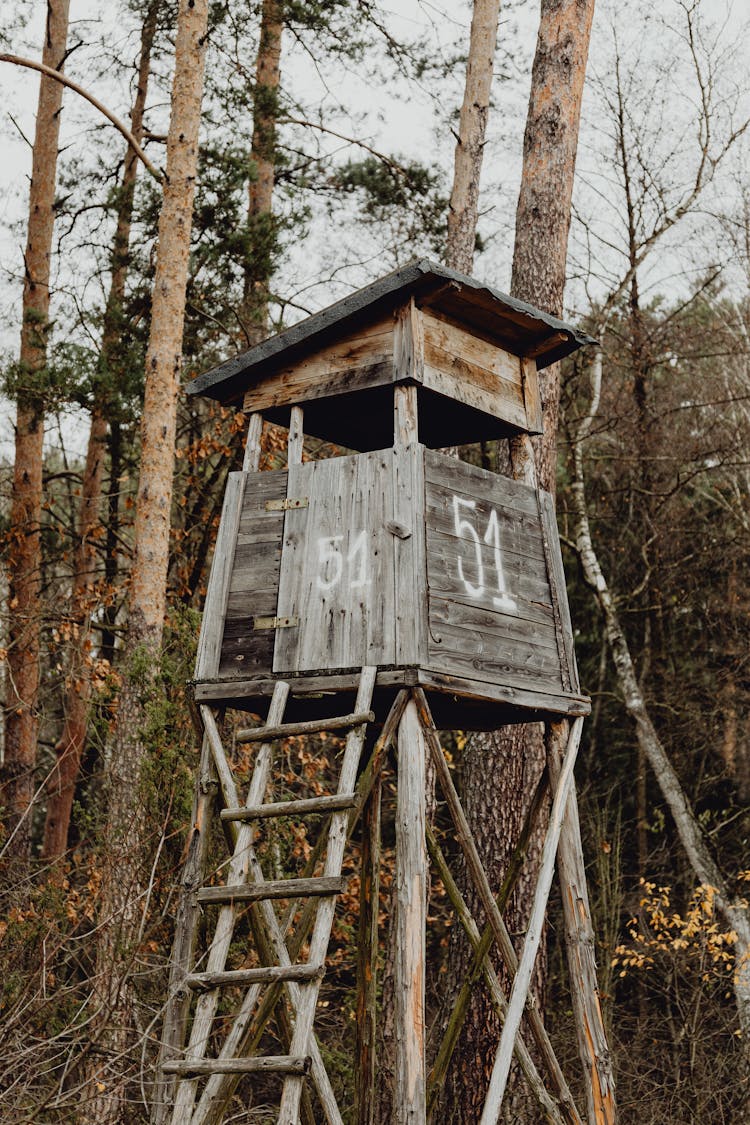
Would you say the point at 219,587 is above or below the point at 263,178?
below

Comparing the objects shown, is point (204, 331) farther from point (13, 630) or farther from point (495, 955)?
point (495, 955)

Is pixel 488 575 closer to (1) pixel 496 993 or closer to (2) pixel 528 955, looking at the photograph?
(2) pixel 528 955

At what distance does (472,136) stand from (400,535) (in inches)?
260

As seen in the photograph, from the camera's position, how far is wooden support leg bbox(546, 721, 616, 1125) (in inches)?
260

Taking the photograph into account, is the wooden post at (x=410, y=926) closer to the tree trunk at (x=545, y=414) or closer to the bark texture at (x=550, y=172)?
the tree trunk at (x=545, y=414)

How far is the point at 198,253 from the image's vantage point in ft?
43.8

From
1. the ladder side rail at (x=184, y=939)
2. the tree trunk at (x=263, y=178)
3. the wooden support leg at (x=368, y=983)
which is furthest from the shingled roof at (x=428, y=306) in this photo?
the tree trunk at (x=263, y=178)

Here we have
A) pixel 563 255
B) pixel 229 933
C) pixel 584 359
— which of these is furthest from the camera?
pixel 584 359

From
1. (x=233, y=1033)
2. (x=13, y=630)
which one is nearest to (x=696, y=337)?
(x=13, y=630)

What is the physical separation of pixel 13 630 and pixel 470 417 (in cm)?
726

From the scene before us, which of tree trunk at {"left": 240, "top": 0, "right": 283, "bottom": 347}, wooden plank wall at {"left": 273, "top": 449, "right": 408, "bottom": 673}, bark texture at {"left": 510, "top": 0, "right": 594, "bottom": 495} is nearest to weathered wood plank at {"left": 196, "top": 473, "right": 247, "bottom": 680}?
wooden plank wall at {"left": 273, "top": 449, "right": 408, "bottom": 673}

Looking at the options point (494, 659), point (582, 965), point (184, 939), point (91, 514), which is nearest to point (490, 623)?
point (494, 659)

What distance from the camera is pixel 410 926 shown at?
18.8 feet

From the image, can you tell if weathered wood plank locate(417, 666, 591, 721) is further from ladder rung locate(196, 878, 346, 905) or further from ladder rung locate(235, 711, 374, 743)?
ladder rung locate(196, 878, 346, 905)
